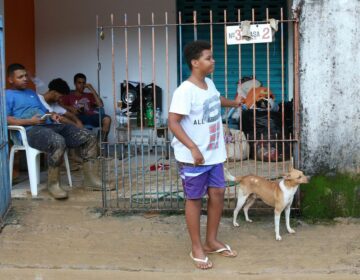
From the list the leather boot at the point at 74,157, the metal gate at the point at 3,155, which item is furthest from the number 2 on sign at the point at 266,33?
the leather boot at the point at 74,157

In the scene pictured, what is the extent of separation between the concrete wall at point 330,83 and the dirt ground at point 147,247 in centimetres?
65

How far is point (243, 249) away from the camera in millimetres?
4695

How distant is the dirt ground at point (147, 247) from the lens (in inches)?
169

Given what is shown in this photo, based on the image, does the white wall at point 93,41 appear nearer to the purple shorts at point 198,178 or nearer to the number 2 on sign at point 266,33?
the number 2 on sign at point 266,33

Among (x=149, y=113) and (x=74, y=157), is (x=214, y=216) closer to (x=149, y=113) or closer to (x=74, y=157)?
(x=74, y=157)

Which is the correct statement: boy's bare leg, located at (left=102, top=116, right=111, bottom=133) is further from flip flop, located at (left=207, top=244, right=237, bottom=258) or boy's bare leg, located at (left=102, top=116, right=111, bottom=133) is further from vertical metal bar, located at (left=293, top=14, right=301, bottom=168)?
flip flop, located at (left=207, top=244, right=237, bottom=258)

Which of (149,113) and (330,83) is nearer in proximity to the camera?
(330,83)

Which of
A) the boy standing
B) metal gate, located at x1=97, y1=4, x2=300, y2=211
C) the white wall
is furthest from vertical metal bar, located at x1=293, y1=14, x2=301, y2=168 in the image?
the white wall

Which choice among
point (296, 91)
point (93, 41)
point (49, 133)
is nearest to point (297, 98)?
point (296, 91)

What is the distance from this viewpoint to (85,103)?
329 inches

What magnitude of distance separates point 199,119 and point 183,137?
209mm

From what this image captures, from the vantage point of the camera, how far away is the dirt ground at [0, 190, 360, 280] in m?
4.30

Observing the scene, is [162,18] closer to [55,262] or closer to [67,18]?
[67,18]

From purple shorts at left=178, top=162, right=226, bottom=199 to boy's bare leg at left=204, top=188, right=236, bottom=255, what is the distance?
67mm
